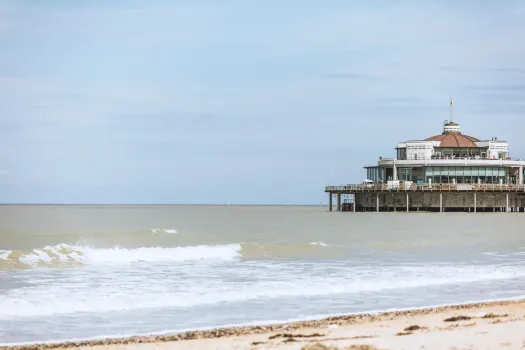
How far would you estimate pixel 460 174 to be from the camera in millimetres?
81500

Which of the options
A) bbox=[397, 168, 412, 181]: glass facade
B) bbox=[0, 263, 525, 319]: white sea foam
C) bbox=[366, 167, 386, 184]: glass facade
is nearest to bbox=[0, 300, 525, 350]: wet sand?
bbox=[0, 263, 525, 319]: white sea foam

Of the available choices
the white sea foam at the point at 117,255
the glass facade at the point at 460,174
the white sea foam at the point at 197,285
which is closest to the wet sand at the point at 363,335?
the white sea foam at the point at 197,285

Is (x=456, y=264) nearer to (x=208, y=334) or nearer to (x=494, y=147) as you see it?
(x=208, y=334)

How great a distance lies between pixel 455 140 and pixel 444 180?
9201 millimetres

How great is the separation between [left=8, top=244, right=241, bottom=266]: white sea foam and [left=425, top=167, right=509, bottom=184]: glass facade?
174ft

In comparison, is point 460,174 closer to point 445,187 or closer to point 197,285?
point 445,187

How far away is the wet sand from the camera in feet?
33.9

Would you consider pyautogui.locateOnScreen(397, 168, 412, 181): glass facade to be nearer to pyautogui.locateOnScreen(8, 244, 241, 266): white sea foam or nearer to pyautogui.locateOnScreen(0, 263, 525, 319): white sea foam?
pyautogui.locateOnScreen(8, 244, 241, 266): white sea foam

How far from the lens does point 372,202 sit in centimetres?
8575

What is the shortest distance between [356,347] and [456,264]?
1493cm

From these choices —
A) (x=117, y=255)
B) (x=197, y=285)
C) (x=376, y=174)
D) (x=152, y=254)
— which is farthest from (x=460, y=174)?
(x=197, y=285)

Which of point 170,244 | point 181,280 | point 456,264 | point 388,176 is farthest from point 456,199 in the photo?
point 181,280

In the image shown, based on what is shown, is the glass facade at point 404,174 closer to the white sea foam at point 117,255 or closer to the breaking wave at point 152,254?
the breaking wave at point 152,254

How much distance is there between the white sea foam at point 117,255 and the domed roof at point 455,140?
60.5 metres
